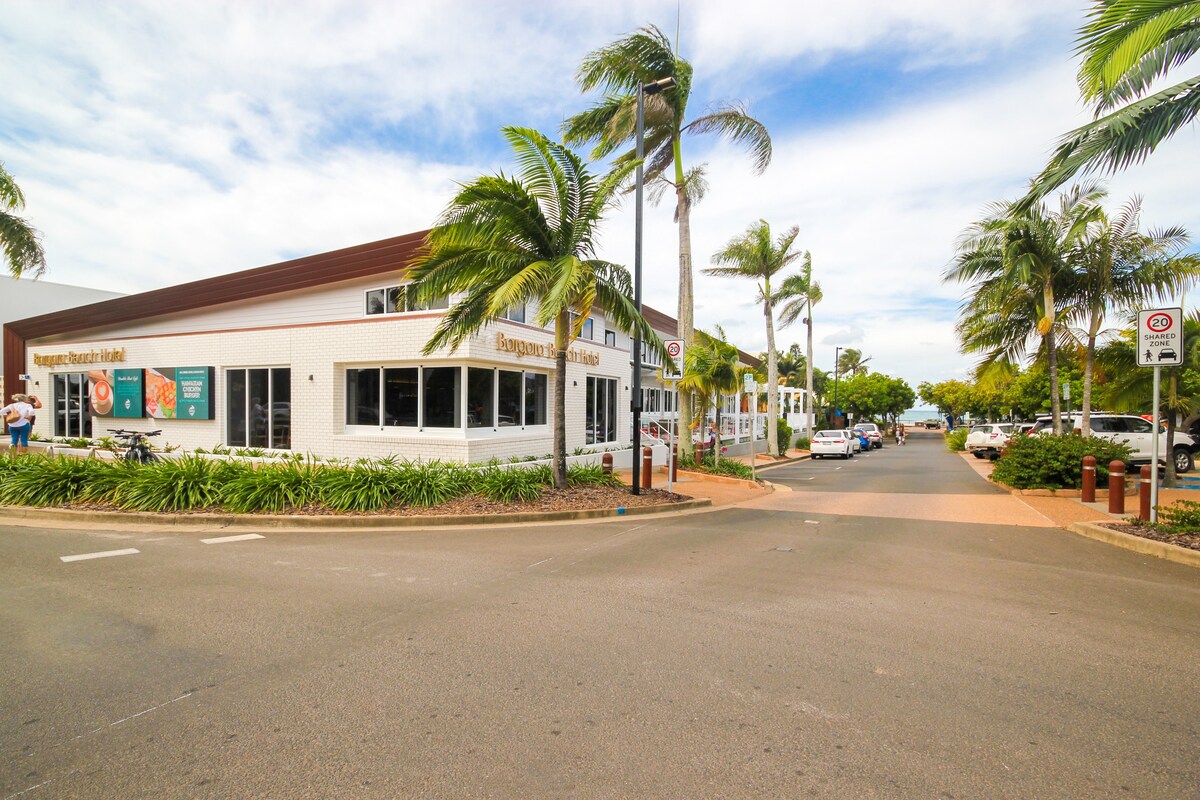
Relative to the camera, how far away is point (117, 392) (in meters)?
18.8

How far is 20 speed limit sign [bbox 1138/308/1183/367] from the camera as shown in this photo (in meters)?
8.74

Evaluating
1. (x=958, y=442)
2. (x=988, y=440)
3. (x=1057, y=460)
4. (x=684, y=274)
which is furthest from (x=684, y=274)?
(x=958, y=442)

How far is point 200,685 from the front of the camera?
3938mm

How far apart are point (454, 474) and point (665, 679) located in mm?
7962

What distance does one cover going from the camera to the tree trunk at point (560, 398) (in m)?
11.2

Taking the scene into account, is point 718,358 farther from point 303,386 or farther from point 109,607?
point 109,607

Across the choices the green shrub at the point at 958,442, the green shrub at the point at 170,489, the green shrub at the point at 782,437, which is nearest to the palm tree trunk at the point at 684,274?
the green shrub at the point at 170,489

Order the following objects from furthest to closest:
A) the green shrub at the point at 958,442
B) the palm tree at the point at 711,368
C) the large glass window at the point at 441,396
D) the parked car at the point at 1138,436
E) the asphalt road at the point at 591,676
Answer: the green shrub at the point at 958,442, the parked car at the point at 1138,436, the palm tree at the point at 711,368, the large glass window at the point at 441,396, the asphalt road at the point at 591,676

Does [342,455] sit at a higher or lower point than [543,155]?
lower

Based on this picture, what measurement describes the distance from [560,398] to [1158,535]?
8753mm

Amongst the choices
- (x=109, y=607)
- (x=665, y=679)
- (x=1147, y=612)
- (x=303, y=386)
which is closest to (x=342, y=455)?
(x=303, y=386)

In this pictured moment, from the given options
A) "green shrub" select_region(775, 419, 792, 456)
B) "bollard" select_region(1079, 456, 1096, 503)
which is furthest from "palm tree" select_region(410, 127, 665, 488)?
"green shrub" select_region(775, 419, 792, 456)

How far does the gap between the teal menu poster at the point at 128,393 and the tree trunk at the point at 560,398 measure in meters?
14.2

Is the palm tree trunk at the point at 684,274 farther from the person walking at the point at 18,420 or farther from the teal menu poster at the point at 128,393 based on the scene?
the person walking at the point at 18,420
